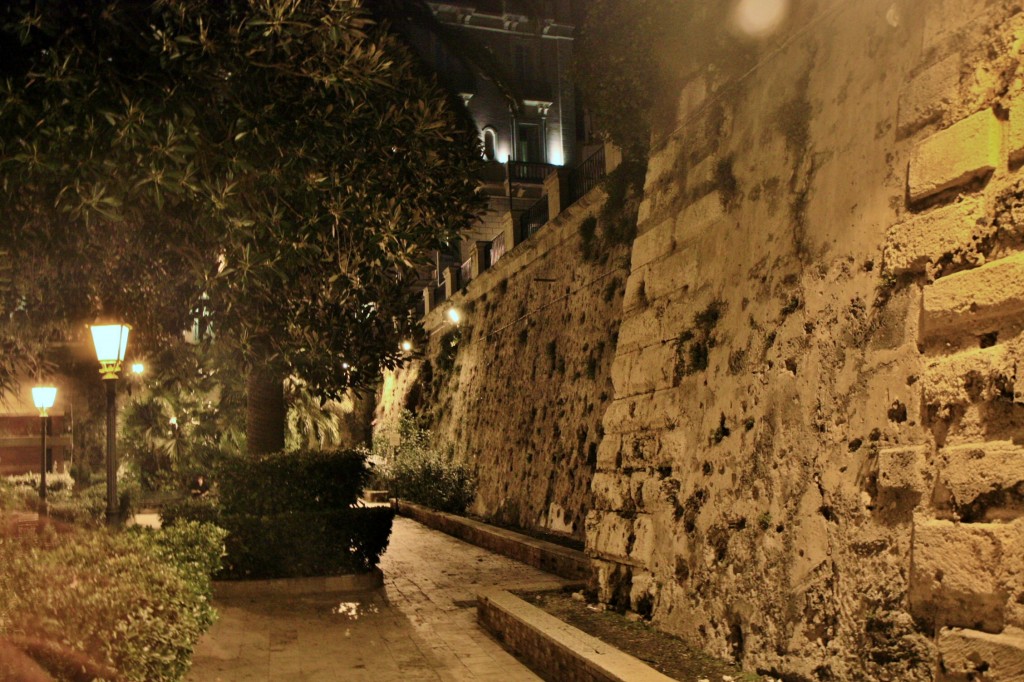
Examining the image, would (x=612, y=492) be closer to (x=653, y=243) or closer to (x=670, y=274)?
(x=670, y=274)

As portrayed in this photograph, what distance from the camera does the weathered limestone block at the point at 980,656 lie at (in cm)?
372

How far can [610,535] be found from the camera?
758 centimetres

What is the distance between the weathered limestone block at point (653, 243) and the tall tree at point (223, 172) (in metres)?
2.12

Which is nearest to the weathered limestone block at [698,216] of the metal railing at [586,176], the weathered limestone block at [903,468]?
the weathered limestone block at [903,468]

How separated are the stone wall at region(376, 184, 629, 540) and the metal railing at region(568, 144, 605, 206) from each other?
64cm

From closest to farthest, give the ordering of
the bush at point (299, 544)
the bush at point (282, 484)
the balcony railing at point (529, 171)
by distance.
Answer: the bush at point (299, 544)
the bush at point (282, 484)
the balcony railing at point (529, 171)

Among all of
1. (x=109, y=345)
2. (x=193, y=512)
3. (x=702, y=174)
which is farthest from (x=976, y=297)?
(x=193, y=512)

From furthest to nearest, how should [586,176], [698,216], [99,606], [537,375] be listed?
[537,375], [586,176], [698,216], [99,606]

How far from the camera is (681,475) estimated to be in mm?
6934

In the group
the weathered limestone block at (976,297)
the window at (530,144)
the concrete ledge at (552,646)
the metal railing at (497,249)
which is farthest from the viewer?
the window at (530,144)

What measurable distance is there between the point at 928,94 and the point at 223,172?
499 centimetres

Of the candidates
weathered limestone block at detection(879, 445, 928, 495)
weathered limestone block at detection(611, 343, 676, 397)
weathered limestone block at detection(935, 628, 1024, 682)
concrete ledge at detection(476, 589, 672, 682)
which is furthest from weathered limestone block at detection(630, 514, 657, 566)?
weathered limestone block at detection(935, 628, 1024, 682)

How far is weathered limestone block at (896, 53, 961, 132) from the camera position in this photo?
15.2 ft

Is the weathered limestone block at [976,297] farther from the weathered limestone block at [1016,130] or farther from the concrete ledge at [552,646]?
the concrete ledge at [552,646]
